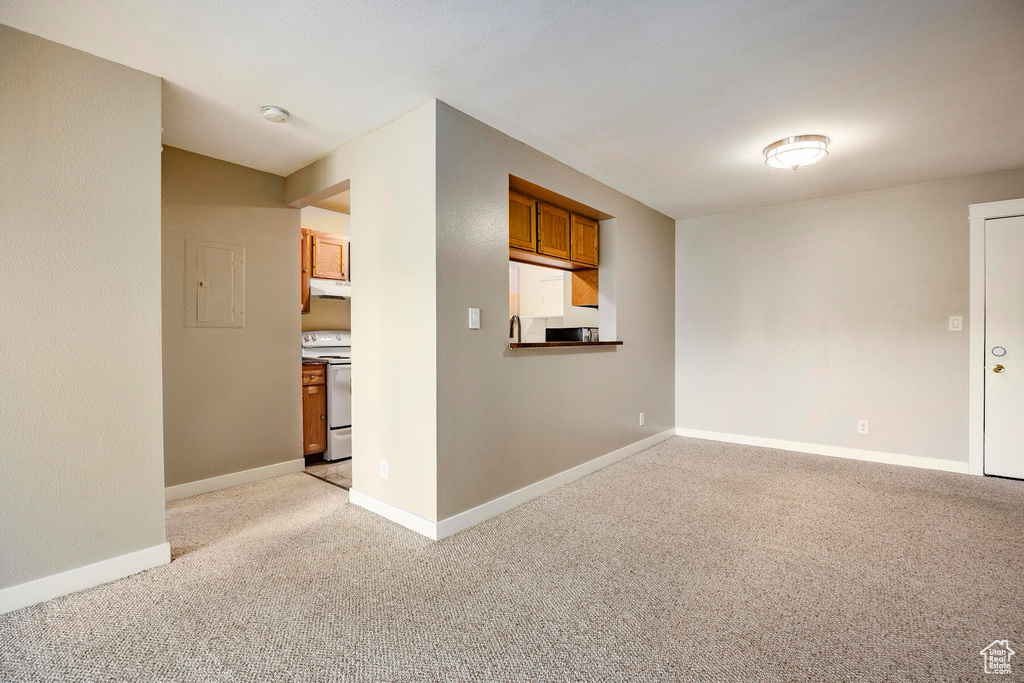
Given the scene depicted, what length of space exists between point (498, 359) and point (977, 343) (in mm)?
3924

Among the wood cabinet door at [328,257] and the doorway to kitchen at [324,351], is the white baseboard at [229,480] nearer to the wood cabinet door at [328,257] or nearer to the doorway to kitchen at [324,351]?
the doorway to kitchen at [324,351]

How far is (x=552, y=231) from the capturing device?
3.71 meters

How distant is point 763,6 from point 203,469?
4226mm

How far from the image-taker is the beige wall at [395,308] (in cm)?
264

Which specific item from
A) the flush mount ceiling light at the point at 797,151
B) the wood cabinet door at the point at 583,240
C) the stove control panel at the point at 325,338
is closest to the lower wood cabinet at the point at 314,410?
the stove control panel at the point at 325,338

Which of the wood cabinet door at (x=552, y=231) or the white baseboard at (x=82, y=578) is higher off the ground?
the wood cabinet door at (x=552, y=231)

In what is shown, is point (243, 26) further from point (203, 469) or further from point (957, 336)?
point (957, 336)

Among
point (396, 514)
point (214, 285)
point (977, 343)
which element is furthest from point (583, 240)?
point (977, 343)

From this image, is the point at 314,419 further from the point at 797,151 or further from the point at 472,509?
the point at 797,151

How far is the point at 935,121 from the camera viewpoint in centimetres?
282

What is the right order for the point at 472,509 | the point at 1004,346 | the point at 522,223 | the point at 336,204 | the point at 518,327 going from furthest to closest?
the point at 336,204, the point at 518,327, the point at 1004,346, the point at 522,223, the point at 472,509

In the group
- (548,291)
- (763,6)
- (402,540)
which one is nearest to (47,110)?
(402,540)

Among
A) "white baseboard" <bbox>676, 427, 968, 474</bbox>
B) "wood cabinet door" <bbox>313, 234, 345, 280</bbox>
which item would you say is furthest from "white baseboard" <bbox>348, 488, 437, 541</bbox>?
"white baseboard" <bbox>676, 427, 968, 474</bbox>

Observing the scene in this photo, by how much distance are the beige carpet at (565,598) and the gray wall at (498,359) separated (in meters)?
0.37
